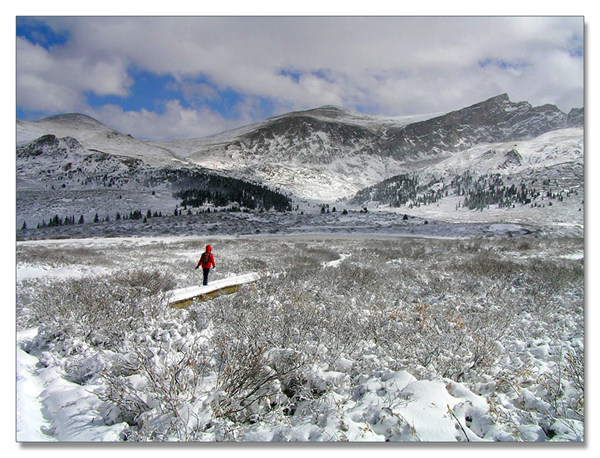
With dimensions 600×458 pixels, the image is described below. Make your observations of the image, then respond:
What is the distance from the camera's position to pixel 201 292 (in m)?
11.5

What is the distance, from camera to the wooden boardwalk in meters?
10.2

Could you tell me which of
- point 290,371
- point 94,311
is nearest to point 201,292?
point 94,311

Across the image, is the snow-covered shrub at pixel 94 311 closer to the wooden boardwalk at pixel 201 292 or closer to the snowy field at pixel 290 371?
the snowy field at pixel 290 371

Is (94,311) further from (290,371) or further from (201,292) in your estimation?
(290,371)

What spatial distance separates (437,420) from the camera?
158 inches

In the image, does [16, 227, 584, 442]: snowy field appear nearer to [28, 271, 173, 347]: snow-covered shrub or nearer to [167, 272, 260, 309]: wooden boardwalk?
[28, 271, 173, 347]: snow-covered shrub

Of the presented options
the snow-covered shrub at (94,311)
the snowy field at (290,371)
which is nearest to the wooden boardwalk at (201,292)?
the snow-covered shrub at (94,311)

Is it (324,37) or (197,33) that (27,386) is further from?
(324,37)

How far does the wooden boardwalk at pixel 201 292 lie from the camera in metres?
10.2

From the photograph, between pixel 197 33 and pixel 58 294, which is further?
pixel 58 294

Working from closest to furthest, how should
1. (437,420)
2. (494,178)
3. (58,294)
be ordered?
(437,420), (58,294), (494,178)

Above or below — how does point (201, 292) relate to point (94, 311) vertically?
below
